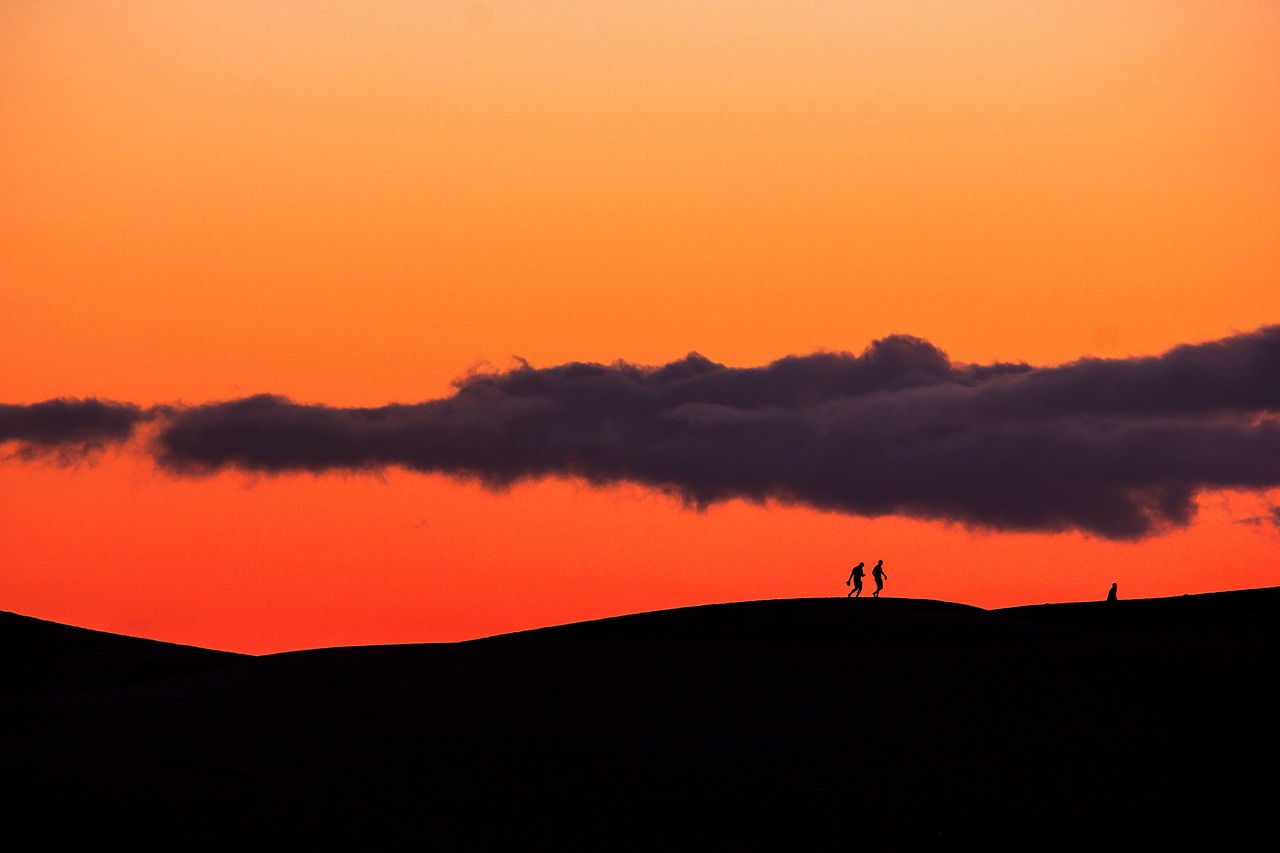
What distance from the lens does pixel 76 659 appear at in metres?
47.4

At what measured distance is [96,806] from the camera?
20.9 meters

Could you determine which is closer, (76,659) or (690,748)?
(690,748)

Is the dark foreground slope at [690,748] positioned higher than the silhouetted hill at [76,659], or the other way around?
the dark foreground slope at [690,748]

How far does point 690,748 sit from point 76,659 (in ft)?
97.3

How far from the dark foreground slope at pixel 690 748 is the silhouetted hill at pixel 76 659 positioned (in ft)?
44.6

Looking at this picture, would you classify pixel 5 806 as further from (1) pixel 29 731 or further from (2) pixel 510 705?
(2) pixel 510 705

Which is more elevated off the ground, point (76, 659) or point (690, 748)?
point (690, 748)

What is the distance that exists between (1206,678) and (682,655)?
363 inches

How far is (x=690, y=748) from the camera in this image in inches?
922

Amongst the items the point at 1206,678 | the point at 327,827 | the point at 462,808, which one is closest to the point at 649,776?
the point at 462,808

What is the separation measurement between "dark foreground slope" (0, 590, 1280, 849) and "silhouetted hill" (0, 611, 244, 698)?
1360cm

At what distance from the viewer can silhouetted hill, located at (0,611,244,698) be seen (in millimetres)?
44719

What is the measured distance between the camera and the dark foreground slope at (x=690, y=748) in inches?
797

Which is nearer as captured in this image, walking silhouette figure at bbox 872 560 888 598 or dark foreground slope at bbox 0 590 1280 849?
dark foreground slope at bbox 0 590 1280 849
